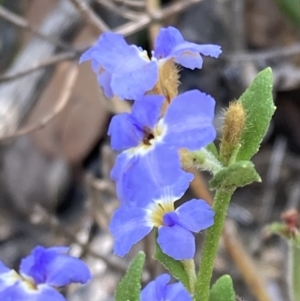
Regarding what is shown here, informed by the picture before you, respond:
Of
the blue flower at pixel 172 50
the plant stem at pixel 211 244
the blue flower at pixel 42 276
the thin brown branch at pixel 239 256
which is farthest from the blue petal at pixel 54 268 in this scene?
the thin brown branch at pixel 239 256

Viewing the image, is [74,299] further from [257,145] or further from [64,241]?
[257,145]

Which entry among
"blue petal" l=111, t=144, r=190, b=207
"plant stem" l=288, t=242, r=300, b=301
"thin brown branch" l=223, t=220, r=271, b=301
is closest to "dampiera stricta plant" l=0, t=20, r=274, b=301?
"blue petal" l=111, t=144, r=190, b=207

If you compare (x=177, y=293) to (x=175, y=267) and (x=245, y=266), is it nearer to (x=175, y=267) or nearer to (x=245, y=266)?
(x=175, y=267)

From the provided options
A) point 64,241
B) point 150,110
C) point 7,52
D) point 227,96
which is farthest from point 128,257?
point 150,110

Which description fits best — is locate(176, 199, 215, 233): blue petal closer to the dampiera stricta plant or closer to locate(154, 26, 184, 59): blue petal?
the dampiera stricta plant

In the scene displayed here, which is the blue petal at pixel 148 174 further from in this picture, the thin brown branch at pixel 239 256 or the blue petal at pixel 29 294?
the thin brown branch at pixel 239 256

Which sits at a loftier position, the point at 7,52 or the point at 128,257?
the point at 7,52
